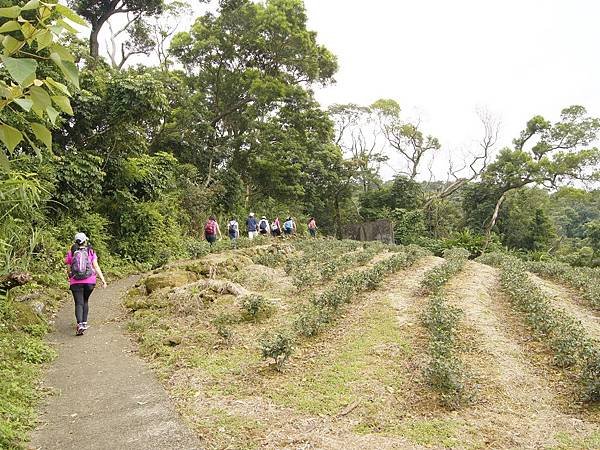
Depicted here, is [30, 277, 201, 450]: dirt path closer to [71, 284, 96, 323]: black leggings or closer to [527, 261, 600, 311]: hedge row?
[71, 284, 96, 323]: black leggings

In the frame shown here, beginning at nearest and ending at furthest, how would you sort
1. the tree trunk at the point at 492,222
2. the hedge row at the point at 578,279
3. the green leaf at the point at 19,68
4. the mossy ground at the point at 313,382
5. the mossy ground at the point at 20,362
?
the green leaf at the point at 19,68 < the mossy ground at the point at 313,382 < the mossy ground at the point at 20,362 < the hedge row at the point at 578,279 < the tree trunk at the point at 492,222

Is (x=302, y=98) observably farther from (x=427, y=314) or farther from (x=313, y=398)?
(x=313, y=398)

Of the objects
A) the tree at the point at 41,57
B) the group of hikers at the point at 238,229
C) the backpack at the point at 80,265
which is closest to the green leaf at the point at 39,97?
the tree at the point at 41,57

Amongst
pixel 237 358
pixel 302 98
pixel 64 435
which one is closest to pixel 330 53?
pixel 302 98

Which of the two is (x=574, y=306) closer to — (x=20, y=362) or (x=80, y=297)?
(x=80, y=297)

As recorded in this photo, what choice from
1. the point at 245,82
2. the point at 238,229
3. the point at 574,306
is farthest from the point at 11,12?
the point at 245,82

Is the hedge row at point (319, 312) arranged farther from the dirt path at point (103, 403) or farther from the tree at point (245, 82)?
the tree at point (245, 82)

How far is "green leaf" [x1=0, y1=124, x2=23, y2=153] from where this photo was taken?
1.16 m

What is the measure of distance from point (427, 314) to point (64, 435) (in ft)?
15.8

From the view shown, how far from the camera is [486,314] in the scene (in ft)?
23.4

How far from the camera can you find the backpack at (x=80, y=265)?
246 inches

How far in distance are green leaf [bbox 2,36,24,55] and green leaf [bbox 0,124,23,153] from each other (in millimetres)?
195

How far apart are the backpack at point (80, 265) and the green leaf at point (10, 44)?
5734 millimetres

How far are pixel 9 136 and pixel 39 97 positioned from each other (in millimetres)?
151
